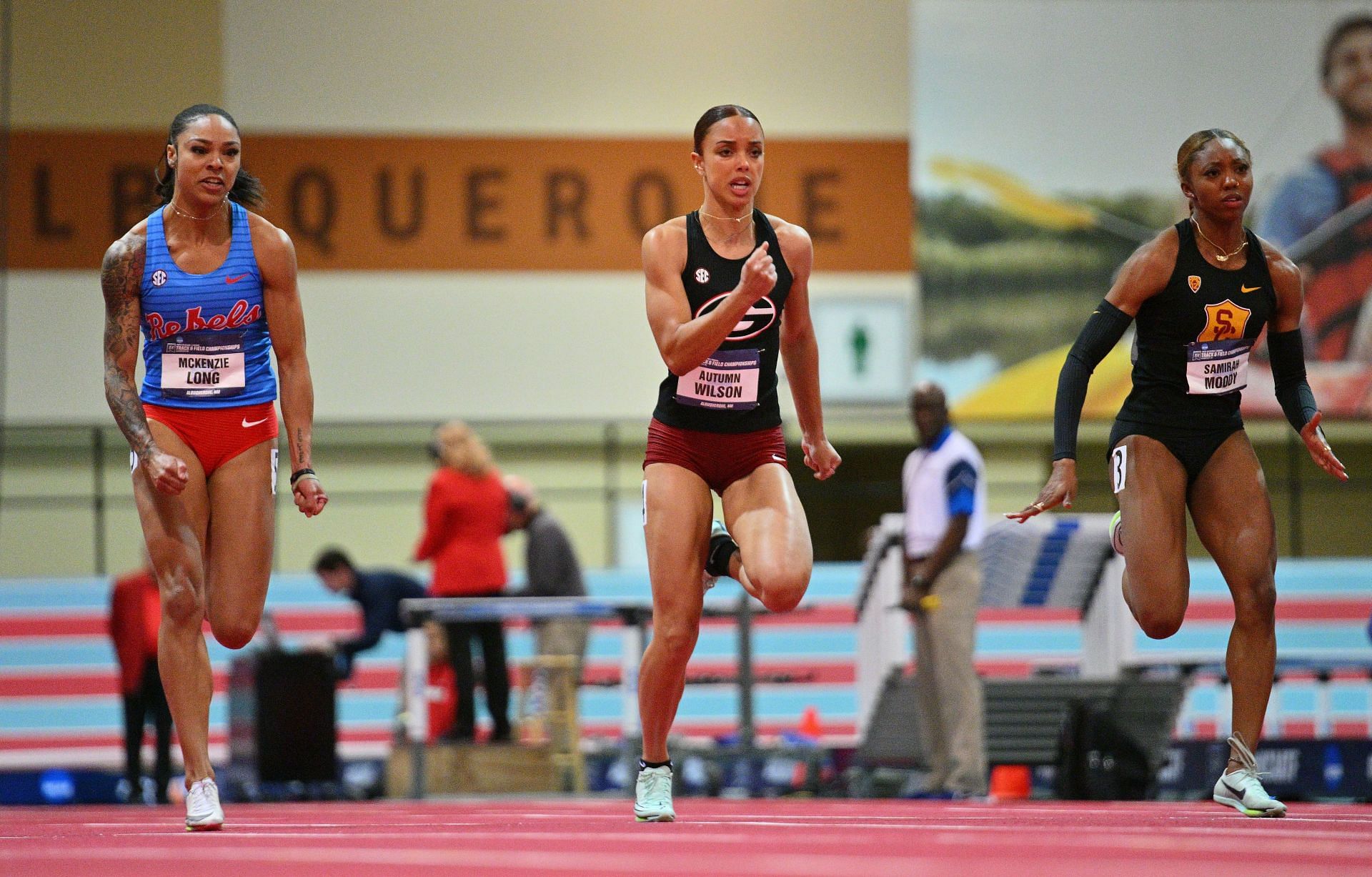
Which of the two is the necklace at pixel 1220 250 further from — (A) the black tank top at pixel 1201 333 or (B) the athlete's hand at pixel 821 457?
(B) the athlete's hand at pixel 821 457

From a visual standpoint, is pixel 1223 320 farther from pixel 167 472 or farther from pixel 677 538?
pixel 167 472

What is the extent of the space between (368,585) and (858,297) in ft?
18.7

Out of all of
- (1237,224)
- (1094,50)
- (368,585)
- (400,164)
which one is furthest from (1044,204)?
(1237,224)

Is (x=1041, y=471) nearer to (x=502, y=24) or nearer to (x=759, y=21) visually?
(x=759, y=21)

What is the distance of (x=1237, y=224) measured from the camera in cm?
542

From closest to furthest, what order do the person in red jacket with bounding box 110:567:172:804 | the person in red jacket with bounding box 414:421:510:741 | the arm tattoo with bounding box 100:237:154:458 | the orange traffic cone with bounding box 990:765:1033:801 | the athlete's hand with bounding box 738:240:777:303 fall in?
1. the athlete's hand with bounding box 738:240:777:303
2. the arm tattoo with bounding box 100:237:154:458
3. the orange traffic cone with bounding box 990:765:1033:801
4. the person in red jacket with bounding box 414:421:510:741
5. the person in red jacket with bounding box 110:567:172:804

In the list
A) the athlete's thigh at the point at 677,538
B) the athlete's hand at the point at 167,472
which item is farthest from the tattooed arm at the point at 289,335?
the athlete's thigh at the point at 677,538

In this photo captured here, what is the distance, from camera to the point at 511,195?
15.3 meters

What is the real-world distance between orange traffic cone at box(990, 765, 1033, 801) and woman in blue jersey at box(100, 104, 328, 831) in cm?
543

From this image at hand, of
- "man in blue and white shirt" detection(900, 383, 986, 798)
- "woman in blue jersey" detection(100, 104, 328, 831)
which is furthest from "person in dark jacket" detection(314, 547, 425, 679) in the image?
"woman in blue jersey" detection(100, 104, 328, 831)

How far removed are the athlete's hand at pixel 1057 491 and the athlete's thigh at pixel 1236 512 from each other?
37cm

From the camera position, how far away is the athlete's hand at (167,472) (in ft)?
15.8

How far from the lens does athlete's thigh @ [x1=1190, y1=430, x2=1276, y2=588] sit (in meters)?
5.29

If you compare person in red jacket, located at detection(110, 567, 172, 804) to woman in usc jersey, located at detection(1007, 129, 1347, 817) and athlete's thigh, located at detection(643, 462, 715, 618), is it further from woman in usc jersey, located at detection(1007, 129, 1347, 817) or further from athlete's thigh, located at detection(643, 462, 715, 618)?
woman in usc jersey, located at detection(1007, 129, 1347, 817)
